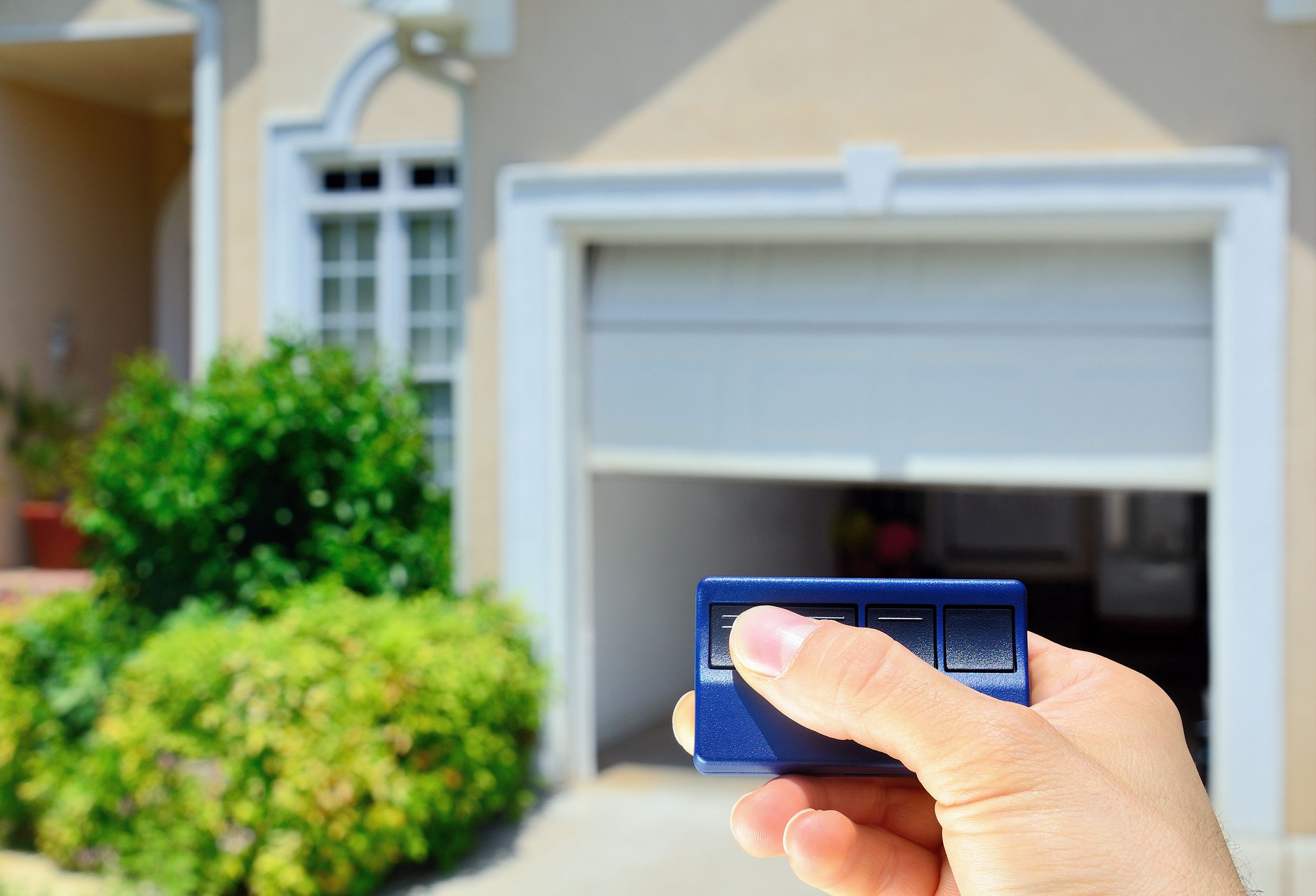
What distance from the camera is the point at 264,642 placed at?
4.67 m

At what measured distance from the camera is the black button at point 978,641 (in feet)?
3.71

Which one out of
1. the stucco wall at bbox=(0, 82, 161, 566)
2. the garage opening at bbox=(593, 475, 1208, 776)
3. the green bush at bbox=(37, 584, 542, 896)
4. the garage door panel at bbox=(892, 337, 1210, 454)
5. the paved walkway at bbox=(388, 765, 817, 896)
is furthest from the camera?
the stucco wall at bbox=(0, 82, 161, 566)

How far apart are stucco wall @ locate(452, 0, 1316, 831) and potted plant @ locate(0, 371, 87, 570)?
4.65m

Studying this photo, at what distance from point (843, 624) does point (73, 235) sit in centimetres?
1004

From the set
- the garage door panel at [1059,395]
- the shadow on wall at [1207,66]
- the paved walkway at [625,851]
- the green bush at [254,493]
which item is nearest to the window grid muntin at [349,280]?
the green bush at [254,493]

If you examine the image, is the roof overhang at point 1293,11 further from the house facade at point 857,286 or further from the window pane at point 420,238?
the window pane at point 420,238

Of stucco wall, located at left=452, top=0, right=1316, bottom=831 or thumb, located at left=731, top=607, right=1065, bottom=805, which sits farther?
stucco wall, located at left=452, top=0, right=1316, bottom=831

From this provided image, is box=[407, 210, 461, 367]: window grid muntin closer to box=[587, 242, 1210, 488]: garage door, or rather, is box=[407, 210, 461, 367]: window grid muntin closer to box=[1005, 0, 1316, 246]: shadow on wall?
box=[587, 242, 1210, 488]: garage door

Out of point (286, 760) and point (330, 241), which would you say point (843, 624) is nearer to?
point (286, 760)

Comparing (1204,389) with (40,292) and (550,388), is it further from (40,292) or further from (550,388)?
(40,292)

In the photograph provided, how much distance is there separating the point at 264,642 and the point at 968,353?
3.38 meters

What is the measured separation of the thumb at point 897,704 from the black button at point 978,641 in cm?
5

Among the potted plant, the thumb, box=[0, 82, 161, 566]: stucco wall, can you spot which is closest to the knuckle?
the thumb

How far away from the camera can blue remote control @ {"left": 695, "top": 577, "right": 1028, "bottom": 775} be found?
1126mm
